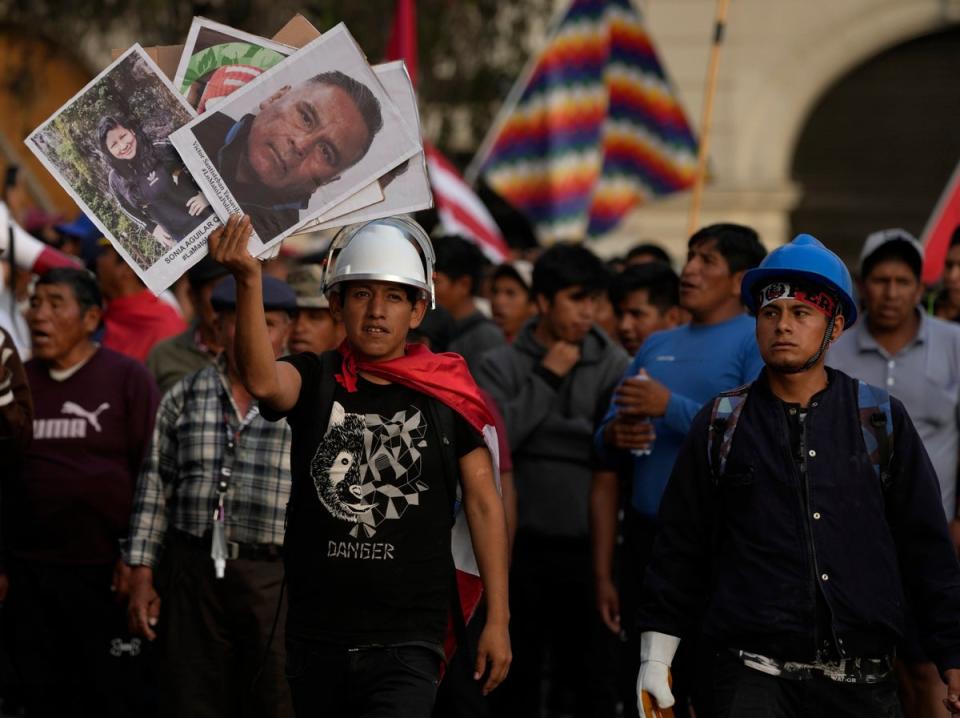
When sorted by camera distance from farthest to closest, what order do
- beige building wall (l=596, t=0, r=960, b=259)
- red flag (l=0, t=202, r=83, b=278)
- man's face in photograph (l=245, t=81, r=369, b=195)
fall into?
beige building wall (l=596, t=0, r=960, b=259)
red flag (l=0, t=202, r=83, b=278)
man's face in photograph (l=245, t=81, r=369, b=195)

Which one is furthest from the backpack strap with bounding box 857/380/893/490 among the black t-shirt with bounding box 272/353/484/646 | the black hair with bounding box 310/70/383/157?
the black hair with bounding box 310/70/383/157

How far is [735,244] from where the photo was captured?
656 centimetres

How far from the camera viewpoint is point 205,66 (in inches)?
188

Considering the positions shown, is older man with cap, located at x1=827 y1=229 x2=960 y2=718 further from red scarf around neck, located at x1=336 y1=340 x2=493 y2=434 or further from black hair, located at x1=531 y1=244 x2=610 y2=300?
red scarf around neck, located at x1=336 y1=340 x2=493 y2=434

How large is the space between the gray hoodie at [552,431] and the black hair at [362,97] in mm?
2967

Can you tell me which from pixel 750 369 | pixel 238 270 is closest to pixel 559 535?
pixel 750 369

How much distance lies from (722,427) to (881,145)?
15.3 m

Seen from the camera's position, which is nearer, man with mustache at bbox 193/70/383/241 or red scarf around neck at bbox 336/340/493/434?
man with mustache at bbox 193/70/383/241

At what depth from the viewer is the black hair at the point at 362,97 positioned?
15.8ft

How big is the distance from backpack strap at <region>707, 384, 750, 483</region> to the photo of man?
1274 mm

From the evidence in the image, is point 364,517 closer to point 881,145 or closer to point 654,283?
point 654,283

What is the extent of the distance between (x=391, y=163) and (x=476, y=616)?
94.8 inches

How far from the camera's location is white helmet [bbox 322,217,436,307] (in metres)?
5.13

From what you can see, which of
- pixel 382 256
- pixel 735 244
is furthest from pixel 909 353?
pixel 382 256
